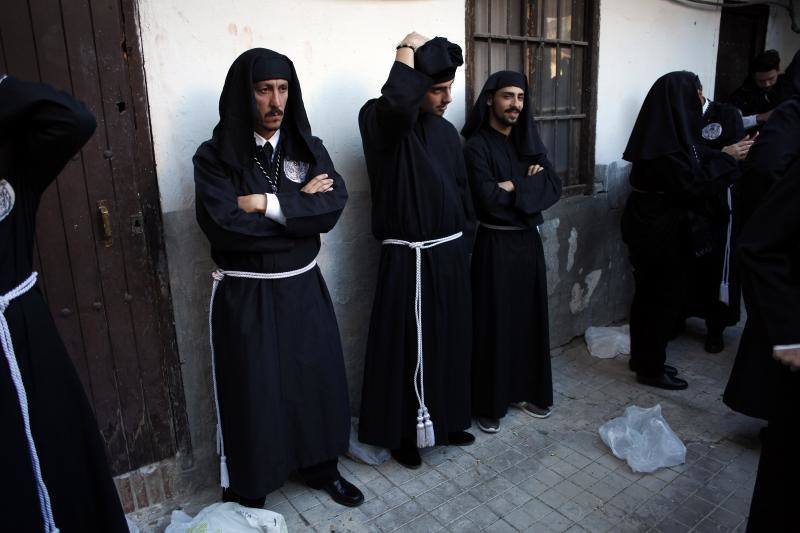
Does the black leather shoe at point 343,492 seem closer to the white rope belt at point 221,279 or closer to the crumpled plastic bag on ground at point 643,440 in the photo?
the white rope belt at point 221,279

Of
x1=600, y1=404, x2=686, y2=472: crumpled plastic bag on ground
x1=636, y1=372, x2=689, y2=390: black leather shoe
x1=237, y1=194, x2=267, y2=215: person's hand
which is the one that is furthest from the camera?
x1=636, y1=372, x2=689, y2=390: black leather shoe

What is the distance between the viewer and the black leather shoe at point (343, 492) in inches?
110

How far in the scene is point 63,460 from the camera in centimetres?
180

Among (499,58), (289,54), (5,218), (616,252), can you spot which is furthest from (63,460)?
(616,252)

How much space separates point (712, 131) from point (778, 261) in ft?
9.30

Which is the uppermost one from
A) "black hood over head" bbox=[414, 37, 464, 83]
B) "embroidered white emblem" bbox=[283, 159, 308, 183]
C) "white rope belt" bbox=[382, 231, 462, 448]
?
"black hood over head" bbox=[414, 37, 464, 83]

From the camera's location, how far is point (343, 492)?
2.84 meters

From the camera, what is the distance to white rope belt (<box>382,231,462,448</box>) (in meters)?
2.94

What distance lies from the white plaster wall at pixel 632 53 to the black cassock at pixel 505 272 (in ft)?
4.70

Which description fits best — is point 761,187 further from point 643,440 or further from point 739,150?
point 643,440

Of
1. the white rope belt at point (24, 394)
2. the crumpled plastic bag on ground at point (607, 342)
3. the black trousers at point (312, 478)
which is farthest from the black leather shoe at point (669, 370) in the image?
the white rope belt at point (24, 394)

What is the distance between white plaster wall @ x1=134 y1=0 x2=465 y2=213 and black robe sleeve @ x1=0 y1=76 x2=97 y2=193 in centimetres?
82

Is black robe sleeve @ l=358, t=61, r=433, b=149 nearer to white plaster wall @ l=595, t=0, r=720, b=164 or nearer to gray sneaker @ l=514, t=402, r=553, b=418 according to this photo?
gray sneaker @ l=514, t=402, r=553, b=418

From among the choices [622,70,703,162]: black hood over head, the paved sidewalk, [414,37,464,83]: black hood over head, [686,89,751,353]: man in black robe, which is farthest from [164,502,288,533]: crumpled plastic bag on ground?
[686,89,751,353]: man in black robe
